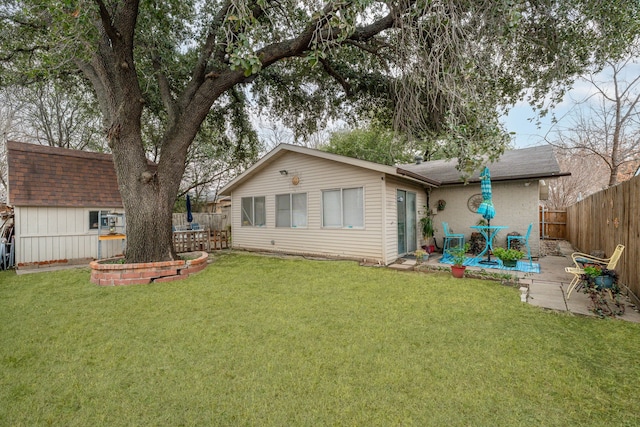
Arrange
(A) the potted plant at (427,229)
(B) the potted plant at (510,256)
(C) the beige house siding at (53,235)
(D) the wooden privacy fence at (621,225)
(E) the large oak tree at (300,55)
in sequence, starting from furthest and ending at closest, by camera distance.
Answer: (A) the potted plant at (427,229) → (C) the beige house siding at (53,235) → (B) the potted plant at (510,256) → (E) the large oak tree at (300,55) → (D) the wooden privacy fence at (621,225)

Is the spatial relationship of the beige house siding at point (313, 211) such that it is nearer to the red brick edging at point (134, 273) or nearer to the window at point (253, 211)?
the window at point (253, 211)

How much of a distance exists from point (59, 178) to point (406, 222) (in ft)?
33.6

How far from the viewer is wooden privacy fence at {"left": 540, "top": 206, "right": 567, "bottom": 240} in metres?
12.9

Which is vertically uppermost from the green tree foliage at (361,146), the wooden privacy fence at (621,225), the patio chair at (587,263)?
the green tree foliage at (361,146)

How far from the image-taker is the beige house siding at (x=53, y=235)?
7.34 metres

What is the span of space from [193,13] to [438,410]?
29.2 ft

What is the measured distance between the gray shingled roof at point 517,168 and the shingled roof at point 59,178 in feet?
30.8

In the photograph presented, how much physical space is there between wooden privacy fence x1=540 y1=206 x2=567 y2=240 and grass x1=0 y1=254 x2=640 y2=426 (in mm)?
11606

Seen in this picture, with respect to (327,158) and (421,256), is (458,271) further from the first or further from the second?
(327,158)

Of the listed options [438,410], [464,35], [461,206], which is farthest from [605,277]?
[461,206]

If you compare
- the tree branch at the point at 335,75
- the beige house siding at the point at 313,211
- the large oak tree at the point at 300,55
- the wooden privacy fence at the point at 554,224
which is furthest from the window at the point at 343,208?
the wooden privacy fence at the point at 554,224

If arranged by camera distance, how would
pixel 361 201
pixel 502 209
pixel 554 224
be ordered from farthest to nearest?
1. pixel 554 224
2. pixel 502 209
3. pixel 361 201

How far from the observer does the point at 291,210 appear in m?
9.09

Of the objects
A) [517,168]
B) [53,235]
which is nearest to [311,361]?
[517,168]
